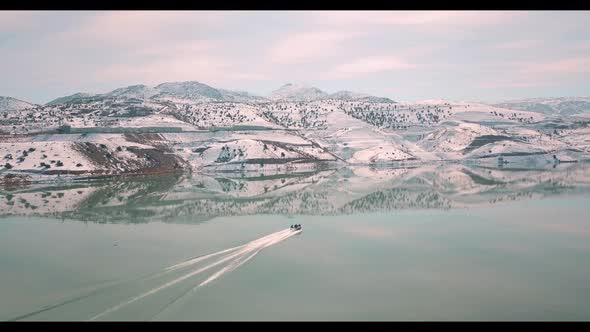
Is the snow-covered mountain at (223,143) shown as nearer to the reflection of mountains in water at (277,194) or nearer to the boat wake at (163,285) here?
the reflection of mountains in water at (277,194)

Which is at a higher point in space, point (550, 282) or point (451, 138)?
point (451, 138)

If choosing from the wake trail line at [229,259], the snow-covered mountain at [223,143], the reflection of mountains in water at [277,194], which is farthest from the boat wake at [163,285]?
the snow-covered mountain at [223,143]

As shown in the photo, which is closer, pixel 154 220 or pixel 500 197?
pixel 154 220

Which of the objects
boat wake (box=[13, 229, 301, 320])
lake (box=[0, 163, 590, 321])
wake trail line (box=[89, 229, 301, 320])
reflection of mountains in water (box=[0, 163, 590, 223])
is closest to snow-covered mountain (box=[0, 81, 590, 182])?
reflection of mountains in water (box=[0, 163, 590, 223])

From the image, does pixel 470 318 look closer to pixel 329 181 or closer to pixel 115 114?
pixel 329 181

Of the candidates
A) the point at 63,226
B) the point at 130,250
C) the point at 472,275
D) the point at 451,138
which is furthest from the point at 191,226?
the point at 451,138
